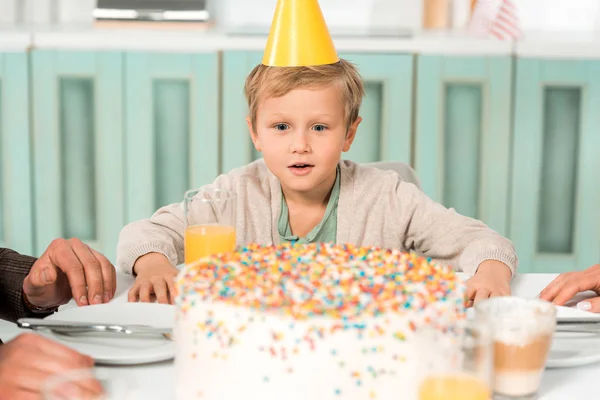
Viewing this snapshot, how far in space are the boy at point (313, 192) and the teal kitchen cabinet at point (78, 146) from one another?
130 centimetres

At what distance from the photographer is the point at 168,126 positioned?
2902mm

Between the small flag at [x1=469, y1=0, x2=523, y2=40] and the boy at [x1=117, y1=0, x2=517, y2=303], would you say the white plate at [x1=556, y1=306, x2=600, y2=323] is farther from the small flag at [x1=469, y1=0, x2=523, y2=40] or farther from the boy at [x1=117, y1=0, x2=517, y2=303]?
the small flag at [x1=469, y1=0, x2=523, y2=40]

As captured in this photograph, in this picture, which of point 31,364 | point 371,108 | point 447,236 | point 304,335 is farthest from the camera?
point 371,108

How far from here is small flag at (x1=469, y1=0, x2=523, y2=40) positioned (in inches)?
118

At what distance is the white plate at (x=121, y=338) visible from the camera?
91 centimetres

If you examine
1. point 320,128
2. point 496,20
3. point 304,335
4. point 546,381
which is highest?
point 496,20

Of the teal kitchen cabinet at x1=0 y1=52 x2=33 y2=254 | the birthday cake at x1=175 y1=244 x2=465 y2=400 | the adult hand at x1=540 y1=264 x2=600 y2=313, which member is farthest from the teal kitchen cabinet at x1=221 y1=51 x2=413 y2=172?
the birthday cake at x1=175 y1=244 x2=465 y2=400

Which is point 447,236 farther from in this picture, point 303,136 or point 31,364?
point 31,364

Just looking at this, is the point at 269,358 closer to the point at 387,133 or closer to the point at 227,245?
the point at 227,245

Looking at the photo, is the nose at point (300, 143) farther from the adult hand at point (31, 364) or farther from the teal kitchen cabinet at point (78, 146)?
the teal kitchen cabinet at point (78, 146)

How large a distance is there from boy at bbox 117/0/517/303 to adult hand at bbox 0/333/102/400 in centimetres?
37

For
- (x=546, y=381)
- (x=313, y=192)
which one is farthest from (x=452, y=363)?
(x=313, y=192)

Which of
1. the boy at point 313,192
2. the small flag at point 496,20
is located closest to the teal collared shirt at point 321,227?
the boy at point 313,192

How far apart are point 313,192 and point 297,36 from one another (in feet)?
1.19
